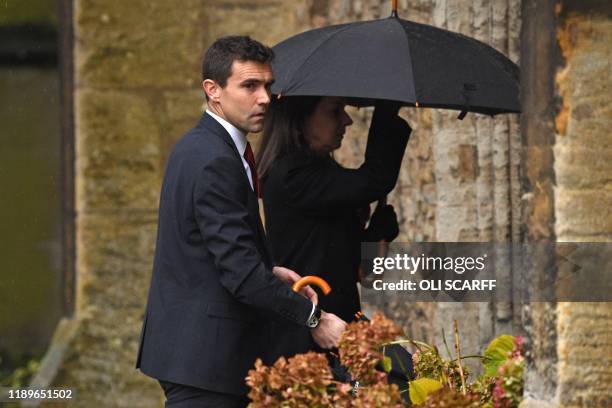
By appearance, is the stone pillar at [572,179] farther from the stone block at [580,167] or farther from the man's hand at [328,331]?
the man's hand at [328,331]

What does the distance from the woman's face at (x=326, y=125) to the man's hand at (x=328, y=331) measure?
0.83 metres

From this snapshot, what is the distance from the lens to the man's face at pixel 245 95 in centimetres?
438

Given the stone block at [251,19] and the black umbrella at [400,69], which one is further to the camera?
the stone block at [251,19]

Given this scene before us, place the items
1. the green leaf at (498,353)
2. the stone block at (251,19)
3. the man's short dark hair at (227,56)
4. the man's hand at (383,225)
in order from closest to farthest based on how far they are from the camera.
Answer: the green leaf at (498,353), the man's short dark hair at (227,56), the man's hand at (383,225), the stone block at (251,19)

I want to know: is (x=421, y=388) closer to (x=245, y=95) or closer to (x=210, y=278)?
(x=210, y=278)

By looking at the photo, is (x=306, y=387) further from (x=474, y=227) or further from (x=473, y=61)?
(x=474, y=227)

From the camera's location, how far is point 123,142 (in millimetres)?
8148

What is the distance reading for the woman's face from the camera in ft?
16.4

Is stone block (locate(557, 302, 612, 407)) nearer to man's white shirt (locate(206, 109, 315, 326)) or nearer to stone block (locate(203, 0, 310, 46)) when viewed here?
man's white shirt (locate(206, 109, 315, 326))

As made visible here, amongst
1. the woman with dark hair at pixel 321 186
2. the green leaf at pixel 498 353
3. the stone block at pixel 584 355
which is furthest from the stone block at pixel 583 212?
the woman with dark hair at pixel 321 186

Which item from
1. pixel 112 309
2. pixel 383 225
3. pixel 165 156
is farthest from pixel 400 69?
pixel 112 309

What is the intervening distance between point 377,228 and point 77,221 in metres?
3.35

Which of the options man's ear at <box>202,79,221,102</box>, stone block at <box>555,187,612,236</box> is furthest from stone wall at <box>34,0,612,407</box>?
man's ear at <box>202,79,221,102</box>

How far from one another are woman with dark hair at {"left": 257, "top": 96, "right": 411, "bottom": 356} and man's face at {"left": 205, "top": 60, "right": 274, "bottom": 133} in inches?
20.0
